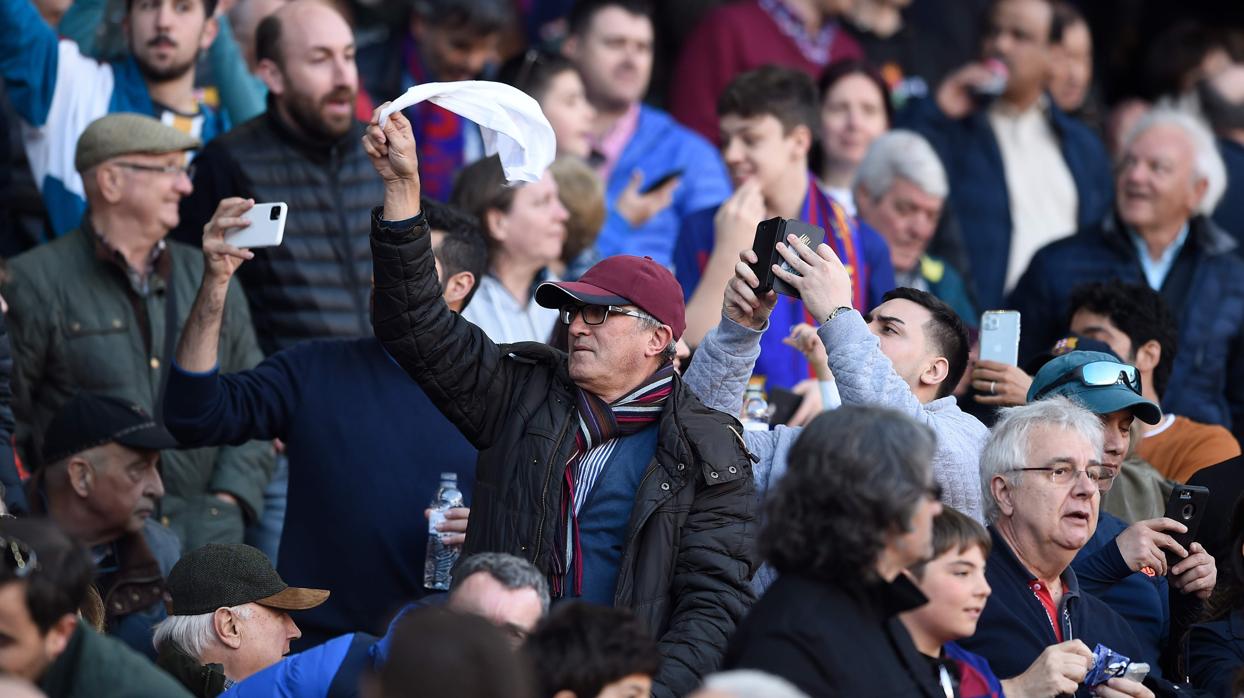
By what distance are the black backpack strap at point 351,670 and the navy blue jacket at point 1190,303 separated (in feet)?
12.5

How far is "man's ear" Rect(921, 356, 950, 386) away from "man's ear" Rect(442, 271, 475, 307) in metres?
1.60

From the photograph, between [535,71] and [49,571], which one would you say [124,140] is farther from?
[49,571]

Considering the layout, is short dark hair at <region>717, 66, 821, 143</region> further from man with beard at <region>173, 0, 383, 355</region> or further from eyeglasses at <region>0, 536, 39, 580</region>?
eyeglasses at <region>0, 536, 39, 580</region>

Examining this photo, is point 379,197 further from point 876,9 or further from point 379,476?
point 876,9

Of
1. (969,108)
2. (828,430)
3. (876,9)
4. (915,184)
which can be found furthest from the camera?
(876,9)

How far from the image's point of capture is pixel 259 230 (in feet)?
17.8

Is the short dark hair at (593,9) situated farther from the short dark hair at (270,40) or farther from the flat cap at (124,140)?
the flat cap at (124,140)

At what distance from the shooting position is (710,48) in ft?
33.2

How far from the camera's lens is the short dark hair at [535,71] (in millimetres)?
8555

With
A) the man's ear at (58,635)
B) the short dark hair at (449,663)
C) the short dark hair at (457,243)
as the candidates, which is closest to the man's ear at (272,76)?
the short dark hair at (457,243)

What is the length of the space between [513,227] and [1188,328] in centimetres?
309

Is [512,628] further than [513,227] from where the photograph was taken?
No

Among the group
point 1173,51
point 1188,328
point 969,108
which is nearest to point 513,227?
point 1188,328

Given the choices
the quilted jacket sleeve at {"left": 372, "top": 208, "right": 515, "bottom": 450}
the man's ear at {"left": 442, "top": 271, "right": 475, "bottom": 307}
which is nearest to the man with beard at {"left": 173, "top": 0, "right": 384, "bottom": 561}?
the man's ear at {"left": 442, "top": 271, "right": 475, "bottom": 307}
